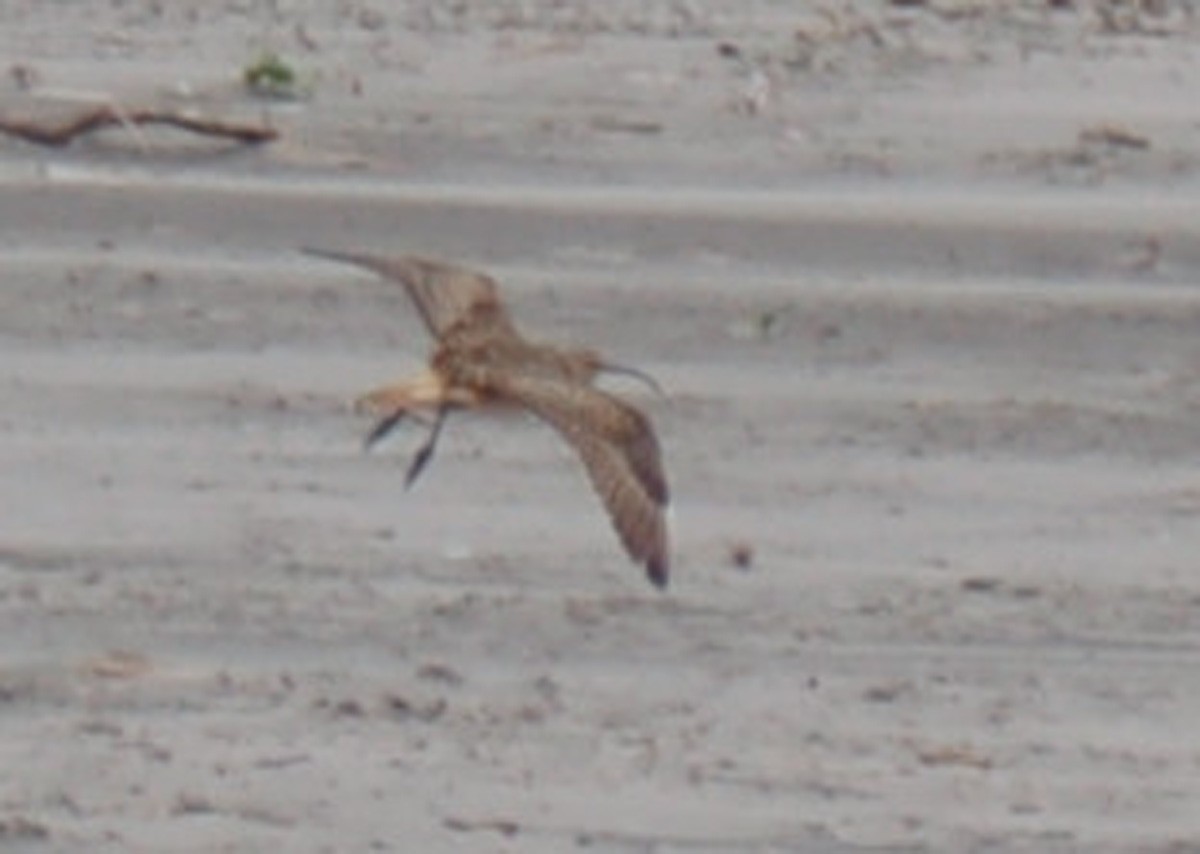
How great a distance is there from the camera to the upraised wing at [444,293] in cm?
795

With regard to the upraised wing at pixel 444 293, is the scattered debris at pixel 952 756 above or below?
below

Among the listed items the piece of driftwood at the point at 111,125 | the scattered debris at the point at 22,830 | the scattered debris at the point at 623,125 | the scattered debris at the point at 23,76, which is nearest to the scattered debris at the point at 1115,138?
the scattered debris at the point at 623,125

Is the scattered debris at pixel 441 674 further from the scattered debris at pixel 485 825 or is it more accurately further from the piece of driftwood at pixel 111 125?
the piece of driftwood at pixel 111 125

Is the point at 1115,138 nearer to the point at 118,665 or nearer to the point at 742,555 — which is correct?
the point at 742,555

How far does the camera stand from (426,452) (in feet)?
26.3

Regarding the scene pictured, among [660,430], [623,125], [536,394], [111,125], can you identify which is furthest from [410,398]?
[623,125]

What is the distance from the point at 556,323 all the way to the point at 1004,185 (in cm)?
126

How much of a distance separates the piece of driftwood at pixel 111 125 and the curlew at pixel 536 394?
9.99ft

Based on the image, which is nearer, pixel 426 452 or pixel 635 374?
pixel 426 452

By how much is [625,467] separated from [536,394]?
18 centimetres

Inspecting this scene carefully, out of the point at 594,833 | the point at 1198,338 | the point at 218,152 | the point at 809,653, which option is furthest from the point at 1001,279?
the point at 594,833

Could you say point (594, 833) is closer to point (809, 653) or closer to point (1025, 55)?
point (809, 653)

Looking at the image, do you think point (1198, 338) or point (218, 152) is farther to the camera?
point (218, 152)

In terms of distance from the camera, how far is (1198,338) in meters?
10.4
